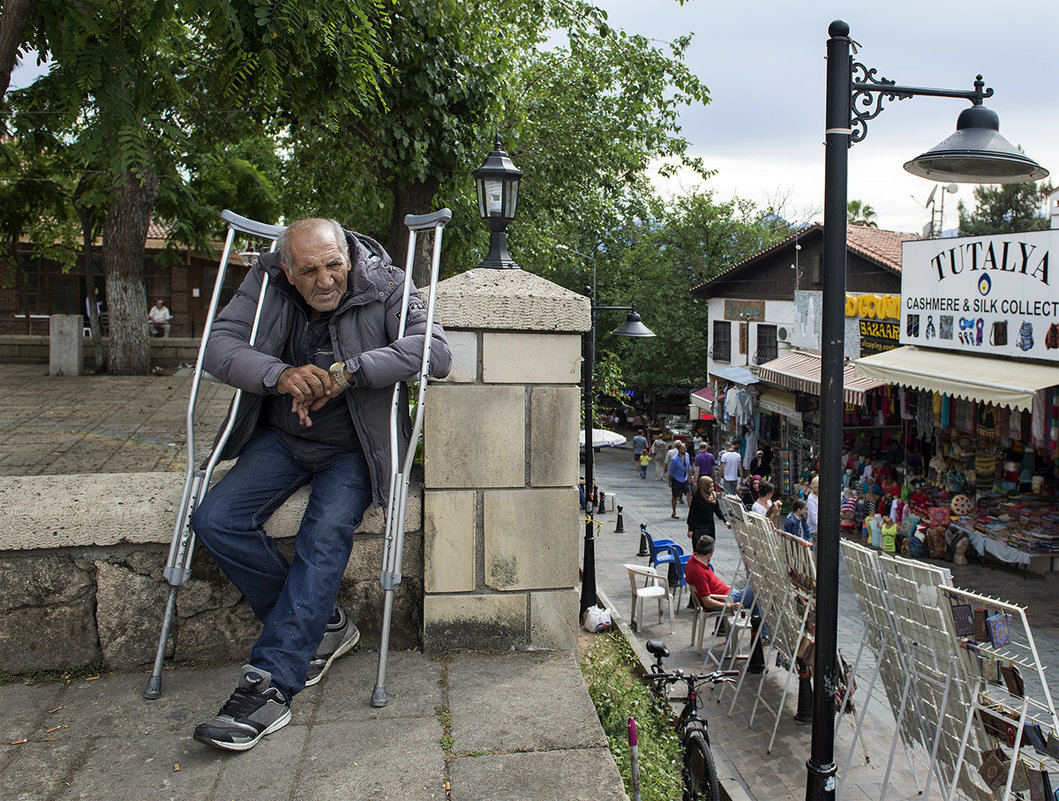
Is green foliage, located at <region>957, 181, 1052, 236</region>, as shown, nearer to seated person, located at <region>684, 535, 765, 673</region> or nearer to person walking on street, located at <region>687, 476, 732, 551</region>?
person walking on street, located at <region>687, 476, 732, 551</region>

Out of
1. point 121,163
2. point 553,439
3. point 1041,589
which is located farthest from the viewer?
point 1041,589

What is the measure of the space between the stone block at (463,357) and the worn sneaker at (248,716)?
3.87 ft

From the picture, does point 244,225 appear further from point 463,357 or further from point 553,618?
point 553,618

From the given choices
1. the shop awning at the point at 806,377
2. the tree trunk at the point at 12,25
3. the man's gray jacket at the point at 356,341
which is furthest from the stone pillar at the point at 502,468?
the shop awning at the point at 806,377

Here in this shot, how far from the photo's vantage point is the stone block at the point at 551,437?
3.58 meters

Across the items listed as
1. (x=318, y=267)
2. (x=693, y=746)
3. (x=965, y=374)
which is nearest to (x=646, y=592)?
(x=693, y=746)

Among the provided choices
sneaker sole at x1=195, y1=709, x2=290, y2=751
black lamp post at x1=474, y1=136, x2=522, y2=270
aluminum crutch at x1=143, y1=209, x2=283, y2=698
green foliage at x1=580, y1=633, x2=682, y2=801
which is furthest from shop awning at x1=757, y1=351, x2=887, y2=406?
sneaker sole at x1=195, y1=709, x2=290, y2=751

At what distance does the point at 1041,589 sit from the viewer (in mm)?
11852

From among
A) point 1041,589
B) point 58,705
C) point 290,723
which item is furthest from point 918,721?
point 1041,589

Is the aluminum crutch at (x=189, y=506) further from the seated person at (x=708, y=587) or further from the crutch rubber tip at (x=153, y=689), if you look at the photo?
the seated person at (x=708, y=587)

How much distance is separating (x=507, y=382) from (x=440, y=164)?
315 inches

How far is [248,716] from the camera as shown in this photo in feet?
9.14

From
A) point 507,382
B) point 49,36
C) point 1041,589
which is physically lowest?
point 1041,589

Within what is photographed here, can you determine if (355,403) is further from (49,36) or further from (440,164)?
(440,164)
